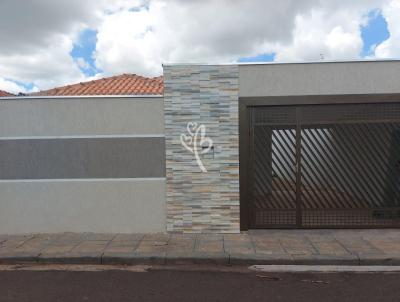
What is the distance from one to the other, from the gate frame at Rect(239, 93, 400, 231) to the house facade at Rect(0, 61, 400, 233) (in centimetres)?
2

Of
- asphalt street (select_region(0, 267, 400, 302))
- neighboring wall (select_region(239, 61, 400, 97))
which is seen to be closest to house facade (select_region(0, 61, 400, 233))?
neighboring wall (select_region(239, 61, 400, 97))

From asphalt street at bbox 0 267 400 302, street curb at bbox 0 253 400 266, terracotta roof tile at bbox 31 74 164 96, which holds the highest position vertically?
terracotta roof tile at bbox 31 74 164 96

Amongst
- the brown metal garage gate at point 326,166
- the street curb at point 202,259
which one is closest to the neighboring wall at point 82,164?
the street curb at point 202,259

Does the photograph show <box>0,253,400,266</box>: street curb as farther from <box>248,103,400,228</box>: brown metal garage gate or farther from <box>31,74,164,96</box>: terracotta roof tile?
<box>31,74,164,96</box>: terracotta roof tile

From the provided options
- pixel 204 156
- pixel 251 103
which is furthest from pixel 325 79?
pixel 204 156

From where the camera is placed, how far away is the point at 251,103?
8078 millimetres

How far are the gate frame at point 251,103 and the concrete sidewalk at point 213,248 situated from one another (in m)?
0.61

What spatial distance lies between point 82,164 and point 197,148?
2302 mm

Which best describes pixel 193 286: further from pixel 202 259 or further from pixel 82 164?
pixel 82 164

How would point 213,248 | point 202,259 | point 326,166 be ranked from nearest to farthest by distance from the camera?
point 202,259
point 213,248
point 326,166

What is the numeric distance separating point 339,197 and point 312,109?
184cm

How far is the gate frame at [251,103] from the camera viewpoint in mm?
7969

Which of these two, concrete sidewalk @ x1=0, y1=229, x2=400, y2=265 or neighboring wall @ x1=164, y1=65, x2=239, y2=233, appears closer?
concrete sidewalk @ x1=0, y1=229, x2=400, y2=265

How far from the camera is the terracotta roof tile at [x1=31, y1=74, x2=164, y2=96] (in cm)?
1477
